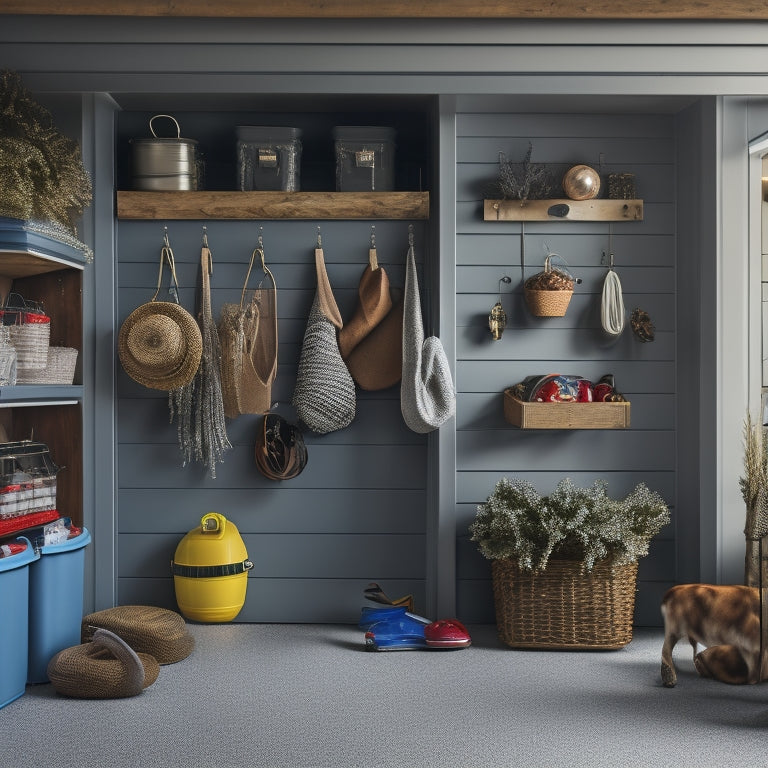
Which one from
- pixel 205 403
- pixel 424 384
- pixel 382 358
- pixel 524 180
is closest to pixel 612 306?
pixel 524 180

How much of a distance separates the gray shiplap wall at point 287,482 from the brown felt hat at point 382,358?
0.10 m

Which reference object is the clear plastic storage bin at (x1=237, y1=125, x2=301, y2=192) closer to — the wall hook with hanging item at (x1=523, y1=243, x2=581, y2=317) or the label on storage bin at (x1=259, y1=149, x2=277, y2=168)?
the label on storage bin at (x1=259, y1=149, x2=277, y2=168)

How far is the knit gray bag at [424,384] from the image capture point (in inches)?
140

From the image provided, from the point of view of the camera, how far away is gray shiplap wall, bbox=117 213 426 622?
3.81 m

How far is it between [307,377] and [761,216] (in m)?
2.01

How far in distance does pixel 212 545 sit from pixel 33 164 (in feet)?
5.49

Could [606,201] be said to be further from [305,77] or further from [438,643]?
[438,643]

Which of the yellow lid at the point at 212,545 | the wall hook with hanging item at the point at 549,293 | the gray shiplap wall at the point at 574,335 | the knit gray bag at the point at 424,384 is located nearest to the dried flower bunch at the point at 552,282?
the wall hook with hanging item at the point at 549,293

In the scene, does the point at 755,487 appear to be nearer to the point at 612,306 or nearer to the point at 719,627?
the point at 719,627

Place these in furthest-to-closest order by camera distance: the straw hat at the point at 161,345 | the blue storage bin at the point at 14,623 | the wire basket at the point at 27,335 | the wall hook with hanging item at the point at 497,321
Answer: the wall hook with hanging item at the point at 497,321 → the straw hat at the point at 161,345 → the wire basket at the point at 27,335 → the blue storage bin at the point at 14,623

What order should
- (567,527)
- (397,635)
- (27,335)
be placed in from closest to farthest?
(27,335) < (567,527) < (397,635)

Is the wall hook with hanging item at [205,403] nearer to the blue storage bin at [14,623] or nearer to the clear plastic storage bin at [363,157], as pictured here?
the clear plastic storage bin at [363,157]

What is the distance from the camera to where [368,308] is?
3730 millimetres

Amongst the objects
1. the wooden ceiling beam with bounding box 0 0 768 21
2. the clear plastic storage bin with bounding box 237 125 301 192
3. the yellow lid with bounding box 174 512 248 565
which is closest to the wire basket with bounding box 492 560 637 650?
the yellow lid with bounding box 174 512 248 565
